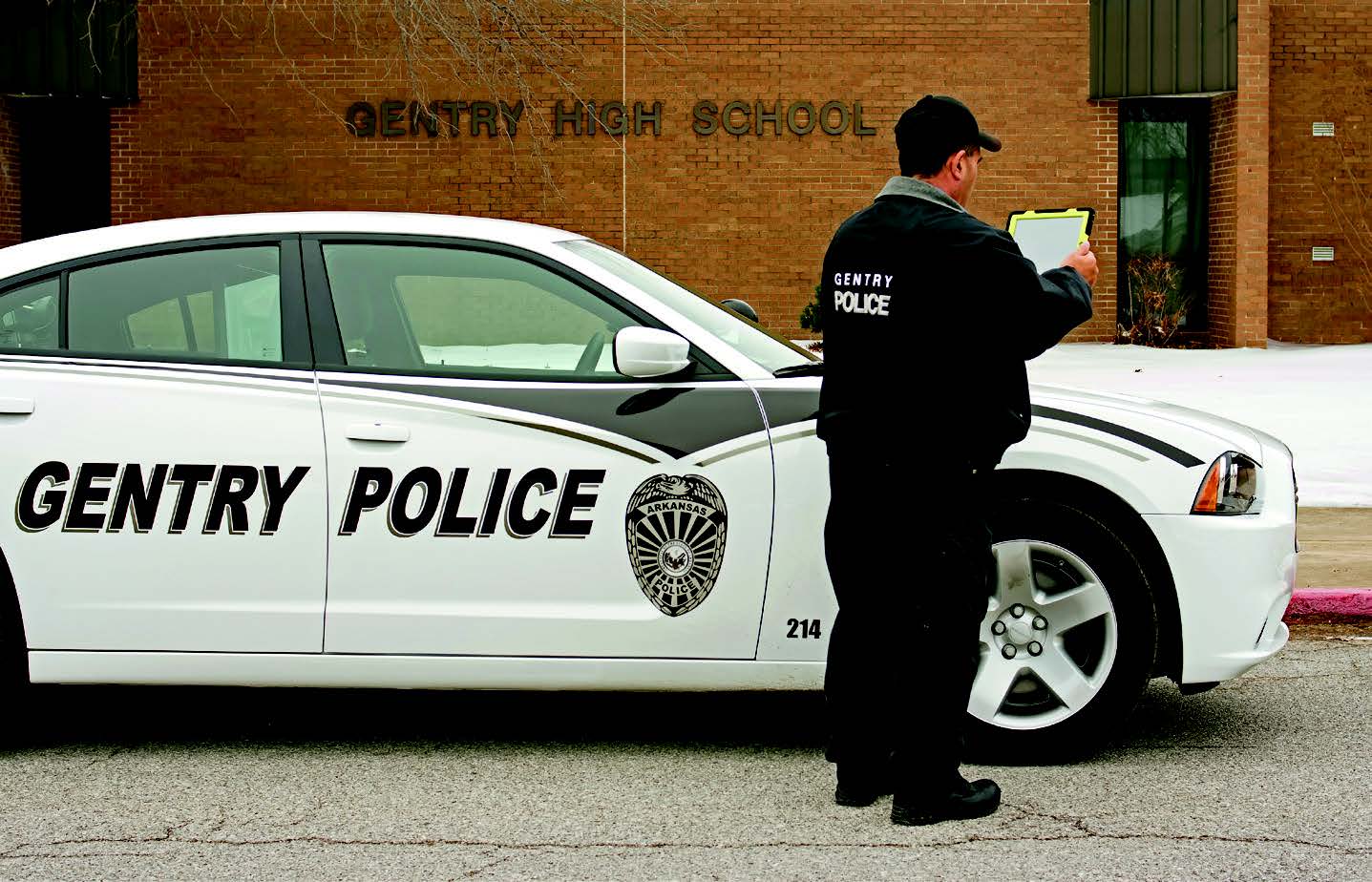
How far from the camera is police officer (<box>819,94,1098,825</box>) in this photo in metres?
4.13

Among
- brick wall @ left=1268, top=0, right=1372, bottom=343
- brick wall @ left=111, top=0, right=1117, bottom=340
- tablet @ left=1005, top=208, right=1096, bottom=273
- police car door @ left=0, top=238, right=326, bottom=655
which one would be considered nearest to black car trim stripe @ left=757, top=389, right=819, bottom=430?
tablet @ left=1005, top=208, right=1096, bottom=273

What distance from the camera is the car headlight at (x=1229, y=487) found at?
4855 mm

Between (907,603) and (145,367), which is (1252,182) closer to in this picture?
(907,603)

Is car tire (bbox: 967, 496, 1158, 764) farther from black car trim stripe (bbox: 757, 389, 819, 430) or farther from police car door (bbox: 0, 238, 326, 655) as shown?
police car door (bbox: 0, 238, 326, 655)

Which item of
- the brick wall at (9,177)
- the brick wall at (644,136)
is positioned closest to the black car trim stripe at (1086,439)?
the brick wall at (644,136)

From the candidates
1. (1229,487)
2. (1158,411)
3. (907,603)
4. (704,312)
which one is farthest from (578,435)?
(1229,487)

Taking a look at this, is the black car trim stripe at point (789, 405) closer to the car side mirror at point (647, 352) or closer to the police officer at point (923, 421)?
the car side mirror at point (647, 352)

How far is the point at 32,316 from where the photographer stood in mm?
5129

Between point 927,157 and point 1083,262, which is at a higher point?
point 927,157

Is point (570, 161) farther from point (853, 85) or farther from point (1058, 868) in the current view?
point (1058, 868)

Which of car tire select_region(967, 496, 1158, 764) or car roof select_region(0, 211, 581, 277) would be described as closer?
car tire select_region(967, 496, 1158, 764)

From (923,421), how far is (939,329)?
0.23 meters

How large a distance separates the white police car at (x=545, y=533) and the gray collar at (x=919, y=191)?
84 cm

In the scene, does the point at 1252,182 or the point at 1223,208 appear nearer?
the point at 1252,182
